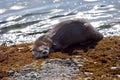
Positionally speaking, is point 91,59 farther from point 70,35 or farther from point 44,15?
point 44,15

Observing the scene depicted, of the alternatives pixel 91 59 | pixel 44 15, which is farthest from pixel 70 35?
pixel 44 15

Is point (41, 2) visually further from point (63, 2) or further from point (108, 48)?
point (108, 48)

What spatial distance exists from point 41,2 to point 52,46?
12.9 metres

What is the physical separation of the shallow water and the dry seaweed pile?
3968 mm

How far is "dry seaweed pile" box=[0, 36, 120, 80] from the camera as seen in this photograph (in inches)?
382

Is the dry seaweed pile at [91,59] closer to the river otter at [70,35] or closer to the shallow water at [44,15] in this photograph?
the river otter at [70,35]

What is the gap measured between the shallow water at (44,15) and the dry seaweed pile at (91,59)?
13.0 ft

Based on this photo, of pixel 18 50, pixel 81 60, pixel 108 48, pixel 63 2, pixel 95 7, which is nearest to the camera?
pixel 81 60

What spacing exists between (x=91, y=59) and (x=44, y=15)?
11.3 meters

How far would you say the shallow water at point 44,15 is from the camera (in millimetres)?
18069

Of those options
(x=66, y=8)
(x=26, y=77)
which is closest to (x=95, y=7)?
(x=66, y=8)

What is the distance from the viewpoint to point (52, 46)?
39.8 ft

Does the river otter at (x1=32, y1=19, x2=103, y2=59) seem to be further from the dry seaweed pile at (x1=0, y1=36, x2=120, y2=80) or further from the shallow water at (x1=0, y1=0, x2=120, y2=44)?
the shallow water at (x1=0, y1=0, x2=120, y2=44)

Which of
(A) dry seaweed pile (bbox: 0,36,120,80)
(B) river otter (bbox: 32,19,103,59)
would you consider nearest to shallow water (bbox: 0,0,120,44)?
(B) river otter (bbox: 32,19,103,59)
